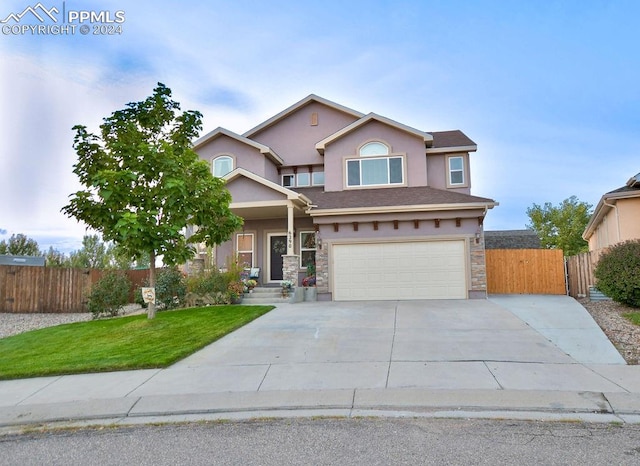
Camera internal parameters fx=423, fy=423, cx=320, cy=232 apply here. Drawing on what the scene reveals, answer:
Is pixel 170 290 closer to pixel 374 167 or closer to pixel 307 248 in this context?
pixel 307 248

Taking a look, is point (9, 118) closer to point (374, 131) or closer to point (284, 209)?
point (284, 209)

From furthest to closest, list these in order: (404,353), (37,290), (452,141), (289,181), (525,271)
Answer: (289,181), (452,141), (525,271), (37,290), (404,353)

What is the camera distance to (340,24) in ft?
46.4

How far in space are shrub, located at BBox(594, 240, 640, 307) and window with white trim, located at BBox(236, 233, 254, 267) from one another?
40.3 ft

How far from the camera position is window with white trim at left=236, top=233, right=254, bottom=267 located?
1775 centimetres

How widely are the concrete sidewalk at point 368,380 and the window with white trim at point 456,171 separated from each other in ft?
27.8

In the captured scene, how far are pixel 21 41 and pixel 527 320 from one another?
15.3 m

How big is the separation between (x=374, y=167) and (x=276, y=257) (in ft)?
18.0

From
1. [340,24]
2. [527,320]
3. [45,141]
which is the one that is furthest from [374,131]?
[45,141]

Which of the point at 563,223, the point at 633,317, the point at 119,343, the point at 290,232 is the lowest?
the point at 119,343

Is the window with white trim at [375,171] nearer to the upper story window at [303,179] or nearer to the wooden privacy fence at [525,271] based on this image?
the upper story window at [303,179]

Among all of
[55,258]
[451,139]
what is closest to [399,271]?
[451,139]

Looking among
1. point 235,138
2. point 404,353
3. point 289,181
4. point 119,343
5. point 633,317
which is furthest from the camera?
point 289,181

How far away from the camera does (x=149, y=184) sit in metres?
10.2
